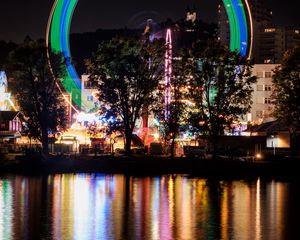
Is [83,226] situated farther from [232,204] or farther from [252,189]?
[252,189]

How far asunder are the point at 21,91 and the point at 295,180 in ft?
82.2

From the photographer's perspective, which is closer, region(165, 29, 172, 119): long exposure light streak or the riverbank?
the riverbank

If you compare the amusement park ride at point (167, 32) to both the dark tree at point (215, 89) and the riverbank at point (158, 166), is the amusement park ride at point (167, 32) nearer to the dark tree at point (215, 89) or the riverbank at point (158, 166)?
the dark tree at point (215, 89)

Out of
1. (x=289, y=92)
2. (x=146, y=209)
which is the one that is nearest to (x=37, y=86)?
(x=289, y=92)

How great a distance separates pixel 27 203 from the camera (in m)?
30.3

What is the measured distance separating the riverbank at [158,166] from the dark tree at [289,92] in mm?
7180

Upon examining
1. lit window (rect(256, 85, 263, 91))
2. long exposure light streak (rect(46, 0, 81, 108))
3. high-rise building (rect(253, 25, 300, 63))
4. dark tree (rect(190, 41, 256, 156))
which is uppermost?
high-rise building (rect(253, 25, 300, 63))

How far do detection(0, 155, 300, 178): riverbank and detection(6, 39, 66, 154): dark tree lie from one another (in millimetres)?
6688

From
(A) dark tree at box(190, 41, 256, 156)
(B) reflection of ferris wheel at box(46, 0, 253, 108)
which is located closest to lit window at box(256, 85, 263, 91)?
(B) reflection of ferris wheel at box(46, 0, 253, 108)

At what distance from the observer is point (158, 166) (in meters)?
51.8

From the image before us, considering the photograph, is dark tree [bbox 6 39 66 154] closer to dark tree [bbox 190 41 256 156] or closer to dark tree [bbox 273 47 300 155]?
dark tree [bbox 190 41 256 156]

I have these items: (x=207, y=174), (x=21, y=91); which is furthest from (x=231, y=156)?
(x=21, y=91)

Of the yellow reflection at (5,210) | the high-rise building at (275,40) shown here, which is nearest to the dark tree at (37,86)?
the yellow reflection at (5,210)

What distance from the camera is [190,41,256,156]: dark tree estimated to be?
183ft
